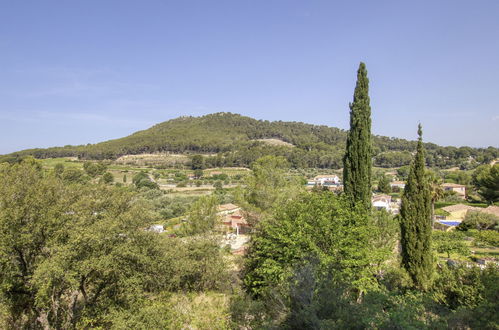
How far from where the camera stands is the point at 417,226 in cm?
1185

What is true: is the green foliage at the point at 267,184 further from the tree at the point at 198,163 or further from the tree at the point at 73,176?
the tree at the point at 198,163

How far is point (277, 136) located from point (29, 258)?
372 ft

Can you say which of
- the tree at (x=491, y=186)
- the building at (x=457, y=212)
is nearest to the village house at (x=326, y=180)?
the tree at (x=491, y=186)

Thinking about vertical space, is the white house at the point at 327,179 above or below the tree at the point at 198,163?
below

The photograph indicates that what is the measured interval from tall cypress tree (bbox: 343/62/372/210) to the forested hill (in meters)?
68.5

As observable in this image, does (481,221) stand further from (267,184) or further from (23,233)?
(23,233)

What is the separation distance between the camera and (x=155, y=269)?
929 cm

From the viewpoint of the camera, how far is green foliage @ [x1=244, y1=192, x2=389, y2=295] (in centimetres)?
879

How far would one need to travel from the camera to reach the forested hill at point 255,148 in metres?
87.6

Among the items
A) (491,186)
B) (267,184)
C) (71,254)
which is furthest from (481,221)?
(71,254)

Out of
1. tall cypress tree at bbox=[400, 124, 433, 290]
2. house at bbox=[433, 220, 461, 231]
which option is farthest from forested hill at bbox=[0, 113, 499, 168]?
tall cypress tree at bbox=[400, 124, 433, 290]

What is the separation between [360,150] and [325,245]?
512 cm

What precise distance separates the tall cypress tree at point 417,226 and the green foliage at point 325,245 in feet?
8.65

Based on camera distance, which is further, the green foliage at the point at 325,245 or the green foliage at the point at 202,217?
the green foliage at the point at 202,217
